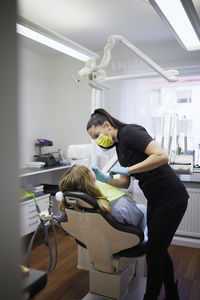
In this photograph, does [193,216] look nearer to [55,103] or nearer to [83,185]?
[83,185]

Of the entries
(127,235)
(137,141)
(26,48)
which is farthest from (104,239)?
(26,48)

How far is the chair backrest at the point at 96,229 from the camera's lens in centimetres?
141

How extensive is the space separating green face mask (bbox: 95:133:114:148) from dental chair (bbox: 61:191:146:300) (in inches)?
16.4

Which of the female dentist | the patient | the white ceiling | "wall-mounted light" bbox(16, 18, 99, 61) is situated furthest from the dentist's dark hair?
the white ceiling

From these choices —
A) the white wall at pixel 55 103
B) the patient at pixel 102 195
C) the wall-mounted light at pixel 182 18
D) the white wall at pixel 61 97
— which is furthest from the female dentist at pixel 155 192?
the white wall at pixel 55 103

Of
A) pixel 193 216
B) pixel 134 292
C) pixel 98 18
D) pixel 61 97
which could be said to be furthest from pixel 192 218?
pixel 61 97

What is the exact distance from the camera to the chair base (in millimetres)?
1842

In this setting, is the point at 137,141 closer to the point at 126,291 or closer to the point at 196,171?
the point at 126,291

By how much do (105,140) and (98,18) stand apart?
1.48 m

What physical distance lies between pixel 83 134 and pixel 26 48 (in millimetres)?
1279

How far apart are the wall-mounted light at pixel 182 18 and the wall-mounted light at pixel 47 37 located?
0.55 m

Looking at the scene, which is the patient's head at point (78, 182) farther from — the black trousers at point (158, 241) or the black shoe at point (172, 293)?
the black shoe at point (172, 293)

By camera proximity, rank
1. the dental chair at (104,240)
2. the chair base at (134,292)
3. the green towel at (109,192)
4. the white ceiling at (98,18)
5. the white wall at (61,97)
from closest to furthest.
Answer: the dental chair at (104,240) < the green towel at (109,192) < the chair base at (134,292) < the white ceiling at (98,18) < the white wall at (61,97)

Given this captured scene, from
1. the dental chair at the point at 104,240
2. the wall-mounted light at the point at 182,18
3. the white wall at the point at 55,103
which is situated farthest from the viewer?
the white wall at the point at 55,103
